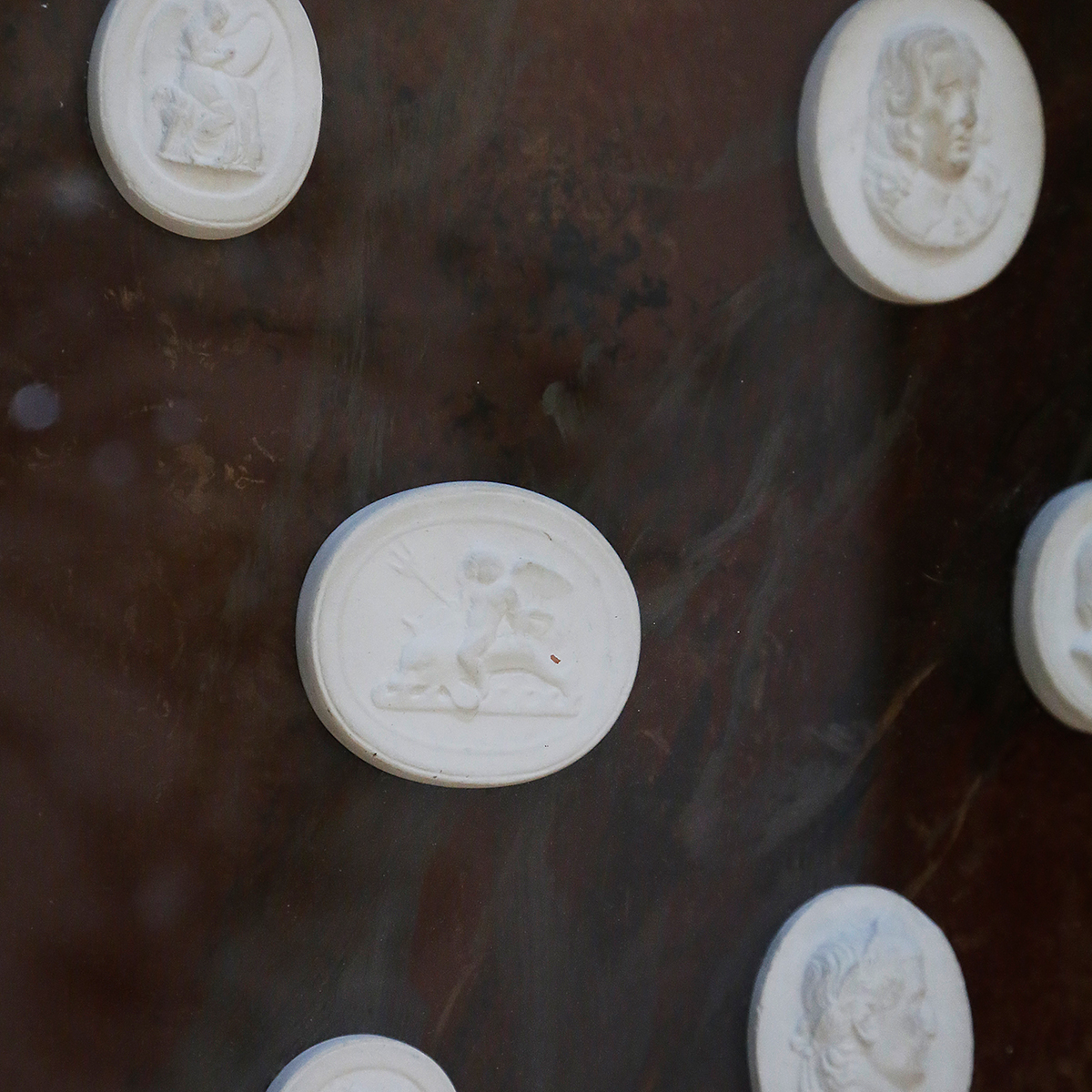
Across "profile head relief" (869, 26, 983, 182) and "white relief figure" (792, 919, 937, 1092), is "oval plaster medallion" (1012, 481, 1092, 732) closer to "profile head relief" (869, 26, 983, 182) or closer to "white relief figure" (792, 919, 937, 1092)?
"white relief figure" (792, 919, 937, 1092)

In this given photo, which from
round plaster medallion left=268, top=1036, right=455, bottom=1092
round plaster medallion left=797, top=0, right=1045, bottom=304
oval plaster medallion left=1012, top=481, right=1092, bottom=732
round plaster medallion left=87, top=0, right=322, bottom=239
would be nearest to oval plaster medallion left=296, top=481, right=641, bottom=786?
round plaster medallion left=268, top=1036, right=455, bottom=1092

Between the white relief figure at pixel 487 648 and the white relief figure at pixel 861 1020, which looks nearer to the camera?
the white relief figure at pixel 487 648

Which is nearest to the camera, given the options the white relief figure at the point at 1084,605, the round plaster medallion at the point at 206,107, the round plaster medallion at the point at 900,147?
the round plaster medallion at the point at 206,107

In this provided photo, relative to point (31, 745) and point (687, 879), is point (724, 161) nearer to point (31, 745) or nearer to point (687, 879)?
point (687, 879)

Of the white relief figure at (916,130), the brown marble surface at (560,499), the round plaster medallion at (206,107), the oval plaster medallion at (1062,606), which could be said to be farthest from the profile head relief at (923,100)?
the round plaster medallion at (206,107)

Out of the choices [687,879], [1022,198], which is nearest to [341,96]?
[1022,198]

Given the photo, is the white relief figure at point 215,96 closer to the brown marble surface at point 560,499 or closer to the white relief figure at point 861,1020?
the brown marble surface at point 560,499

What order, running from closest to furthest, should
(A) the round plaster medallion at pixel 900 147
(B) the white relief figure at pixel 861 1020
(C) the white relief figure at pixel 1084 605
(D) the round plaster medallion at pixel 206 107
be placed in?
(D) the round plaster medallion at pixel 206 107, (B) the white relief figure at pixel 861 1020, (A) the round plaster medallion at pixel 900 147, (C) the white relief figure at pixel 1084 605
